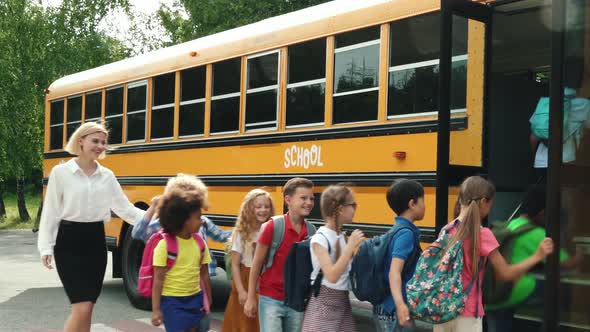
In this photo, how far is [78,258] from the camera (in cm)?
456

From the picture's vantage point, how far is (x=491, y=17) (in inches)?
184

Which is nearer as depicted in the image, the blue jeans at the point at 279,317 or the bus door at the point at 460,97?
the blue jeans at the point at 279,317

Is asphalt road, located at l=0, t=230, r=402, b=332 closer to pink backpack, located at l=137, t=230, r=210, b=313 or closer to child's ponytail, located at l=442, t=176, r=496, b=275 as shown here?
pink backpack, located at l=137, t=230, r=210, b=313

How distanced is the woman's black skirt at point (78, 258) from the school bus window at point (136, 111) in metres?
3.75

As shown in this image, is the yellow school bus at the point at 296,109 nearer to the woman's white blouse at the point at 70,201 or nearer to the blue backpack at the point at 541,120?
the blue backpack at the point at 541,120

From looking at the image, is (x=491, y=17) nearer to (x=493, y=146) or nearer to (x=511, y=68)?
(x=493, y=146)

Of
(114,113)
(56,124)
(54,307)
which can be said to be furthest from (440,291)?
(56,124)

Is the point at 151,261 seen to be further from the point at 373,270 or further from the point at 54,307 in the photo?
the point at 54,307

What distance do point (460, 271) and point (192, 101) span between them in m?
4.41

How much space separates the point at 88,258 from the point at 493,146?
2597 mm

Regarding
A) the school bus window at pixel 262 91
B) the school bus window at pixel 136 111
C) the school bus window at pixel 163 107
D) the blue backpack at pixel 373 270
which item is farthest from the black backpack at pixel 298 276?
the school bus window at pixel 136 111

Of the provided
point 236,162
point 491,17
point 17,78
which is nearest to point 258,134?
point 236,162

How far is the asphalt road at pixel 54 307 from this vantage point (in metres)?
6.93

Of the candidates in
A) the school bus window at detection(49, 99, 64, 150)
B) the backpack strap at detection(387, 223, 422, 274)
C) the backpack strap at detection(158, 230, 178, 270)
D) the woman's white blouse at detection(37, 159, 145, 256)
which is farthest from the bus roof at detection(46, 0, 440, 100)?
the backpack strap at detection(158, 230, 178, 270)
